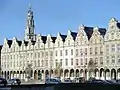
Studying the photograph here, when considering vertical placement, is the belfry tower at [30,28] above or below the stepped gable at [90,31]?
above

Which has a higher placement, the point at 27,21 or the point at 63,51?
the point at 27,21

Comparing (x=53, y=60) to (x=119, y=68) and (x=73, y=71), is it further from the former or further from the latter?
(x=119, y=68)

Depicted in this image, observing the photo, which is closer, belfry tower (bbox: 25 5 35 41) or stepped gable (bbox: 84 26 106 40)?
stepped gable (bbox: 84 26 106 40)

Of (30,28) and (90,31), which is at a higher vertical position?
(30,28)

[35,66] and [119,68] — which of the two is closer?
[119,68]

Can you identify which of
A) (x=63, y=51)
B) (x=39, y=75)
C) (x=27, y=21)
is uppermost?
(x=27, y=21)

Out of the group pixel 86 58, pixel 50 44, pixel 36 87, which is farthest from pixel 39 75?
pixel 36 87

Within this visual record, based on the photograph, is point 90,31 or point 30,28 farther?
point 30,28

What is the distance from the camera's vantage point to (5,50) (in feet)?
440

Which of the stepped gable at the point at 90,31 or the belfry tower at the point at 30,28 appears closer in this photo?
the stepped gable at the point at 90,31

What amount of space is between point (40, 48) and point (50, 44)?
5.48m

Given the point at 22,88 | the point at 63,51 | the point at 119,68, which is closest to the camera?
the point at 22,88

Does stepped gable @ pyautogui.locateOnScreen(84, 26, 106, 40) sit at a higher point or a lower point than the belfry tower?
lower

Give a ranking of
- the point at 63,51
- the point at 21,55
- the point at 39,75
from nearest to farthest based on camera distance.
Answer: the point at 63,51 < the point at 39,75 < the point at 21,55
